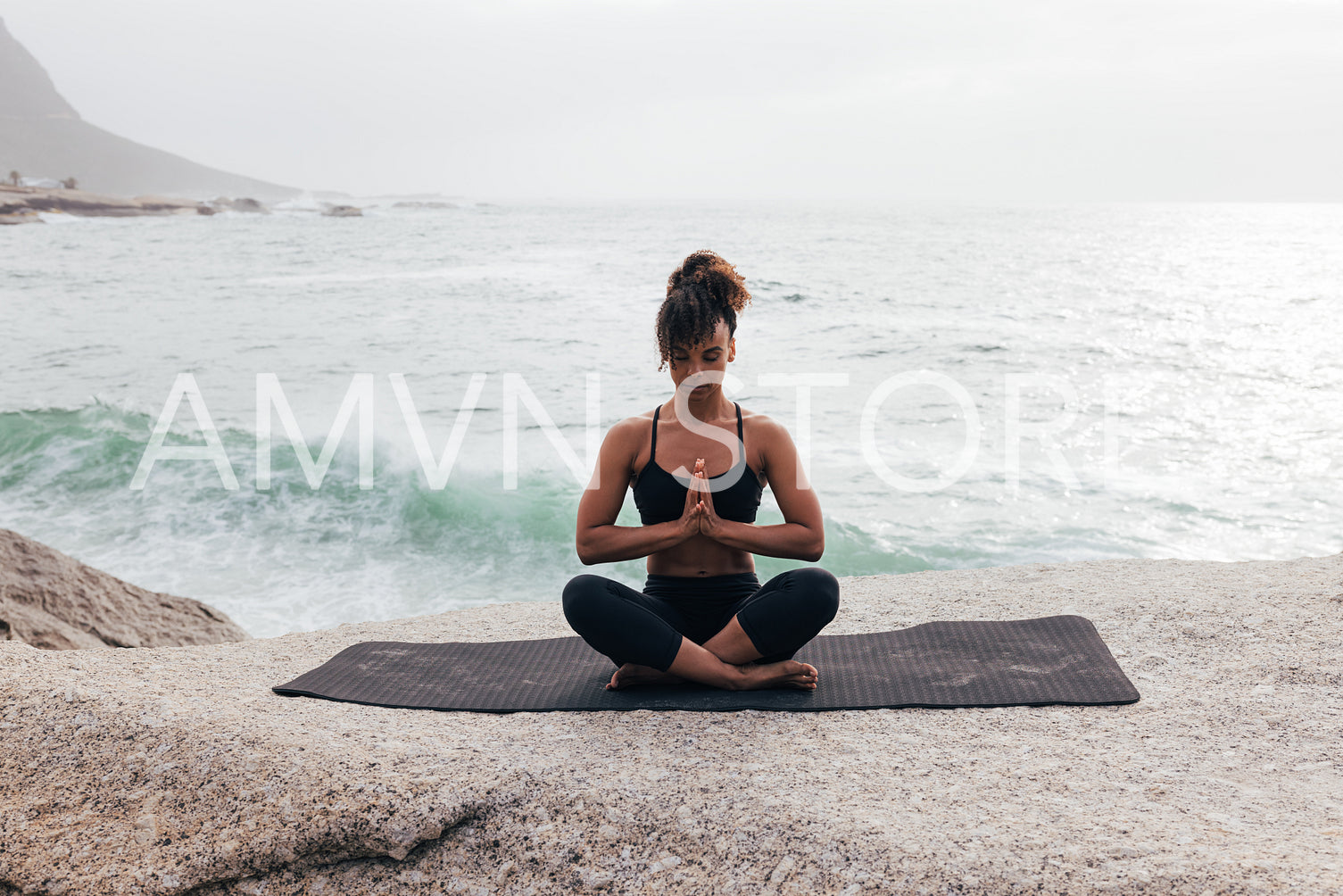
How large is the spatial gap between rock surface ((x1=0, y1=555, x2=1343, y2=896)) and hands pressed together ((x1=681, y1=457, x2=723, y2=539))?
1.90 ft

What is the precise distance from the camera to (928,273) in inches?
1100

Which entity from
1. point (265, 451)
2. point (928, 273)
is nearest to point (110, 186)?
point (928, 273)

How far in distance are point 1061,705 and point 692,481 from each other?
1.42 m

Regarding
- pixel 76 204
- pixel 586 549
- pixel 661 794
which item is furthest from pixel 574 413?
pixel 76 204

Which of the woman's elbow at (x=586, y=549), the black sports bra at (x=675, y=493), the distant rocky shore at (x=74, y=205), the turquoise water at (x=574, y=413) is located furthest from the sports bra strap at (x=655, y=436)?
the distant rocky shore at (x=74, y=205)

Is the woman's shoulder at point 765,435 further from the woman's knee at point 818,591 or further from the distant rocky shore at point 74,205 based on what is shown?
the distant rocky shore at point 74,205

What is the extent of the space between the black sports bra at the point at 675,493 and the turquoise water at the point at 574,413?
3939mm

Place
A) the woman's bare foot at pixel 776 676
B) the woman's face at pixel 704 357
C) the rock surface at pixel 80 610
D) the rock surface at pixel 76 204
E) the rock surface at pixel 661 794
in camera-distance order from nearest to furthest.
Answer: the rock surface at pixel 661 794 < the woman's face at pixel 704 357 < the woman's bare foot at pixel 776 676 < the rock surface at pixel 80 610 < the rock surface at pixel 76 204

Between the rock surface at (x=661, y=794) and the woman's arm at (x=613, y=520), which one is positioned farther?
the woman's arm at (x=613, y=520)

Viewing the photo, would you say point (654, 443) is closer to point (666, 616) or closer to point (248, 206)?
point (666, 616)

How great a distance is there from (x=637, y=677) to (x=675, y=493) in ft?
2.08

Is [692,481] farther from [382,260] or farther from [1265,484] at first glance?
[382,260]

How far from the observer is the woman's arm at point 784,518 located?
2.67 metres

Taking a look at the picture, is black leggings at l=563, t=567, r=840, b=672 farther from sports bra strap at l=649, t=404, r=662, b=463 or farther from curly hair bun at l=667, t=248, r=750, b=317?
curly hair bun at l=667, t=248, r=750, b=317
